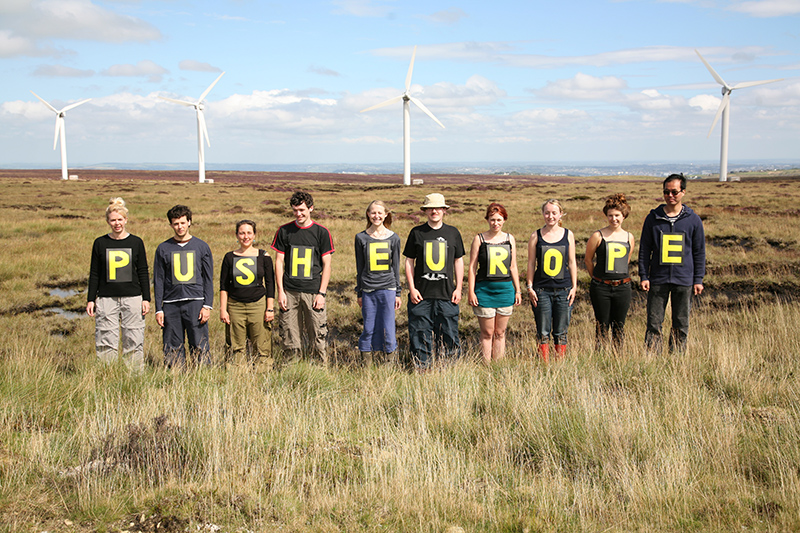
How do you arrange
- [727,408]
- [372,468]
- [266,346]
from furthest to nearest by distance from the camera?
[266,346] < [727,408] < [372,468]

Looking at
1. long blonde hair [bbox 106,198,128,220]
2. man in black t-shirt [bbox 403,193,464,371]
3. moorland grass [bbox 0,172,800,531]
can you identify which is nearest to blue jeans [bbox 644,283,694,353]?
moorland grass [bbox 0,172,800,531]

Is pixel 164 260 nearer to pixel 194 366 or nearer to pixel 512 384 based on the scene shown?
pixel 194 366

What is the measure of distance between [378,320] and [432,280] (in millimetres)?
873

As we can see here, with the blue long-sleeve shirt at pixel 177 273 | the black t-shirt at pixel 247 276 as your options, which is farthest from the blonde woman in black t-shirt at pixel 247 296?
the blue long-sleeve shirt at pixel 177 273

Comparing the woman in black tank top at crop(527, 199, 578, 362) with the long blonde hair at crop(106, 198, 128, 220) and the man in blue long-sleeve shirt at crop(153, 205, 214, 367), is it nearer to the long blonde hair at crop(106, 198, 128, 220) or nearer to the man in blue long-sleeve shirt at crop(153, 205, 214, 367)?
the man in blue long-sleeve shirt at crop(153, 205, 214, 367)

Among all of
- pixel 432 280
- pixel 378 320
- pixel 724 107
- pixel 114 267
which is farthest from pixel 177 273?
pixel 724 107

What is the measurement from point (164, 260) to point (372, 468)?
405 centimetres

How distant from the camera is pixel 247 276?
22.2 ft

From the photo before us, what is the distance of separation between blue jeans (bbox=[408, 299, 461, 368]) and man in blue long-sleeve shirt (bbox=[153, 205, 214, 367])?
98.3 inches

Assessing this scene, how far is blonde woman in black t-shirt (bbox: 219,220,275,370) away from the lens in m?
6.79

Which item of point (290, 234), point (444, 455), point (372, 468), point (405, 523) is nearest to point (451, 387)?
point (444, 455)

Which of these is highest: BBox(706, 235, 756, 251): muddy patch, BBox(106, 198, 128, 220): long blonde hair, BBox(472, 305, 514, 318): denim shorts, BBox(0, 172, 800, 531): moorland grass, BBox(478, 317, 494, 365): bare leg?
BBox(106, 198, 128, 220): long blonde hair

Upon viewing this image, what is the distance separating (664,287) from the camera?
6.82m

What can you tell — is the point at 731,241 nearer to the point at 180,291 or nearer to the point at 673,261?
the point at 673,261
